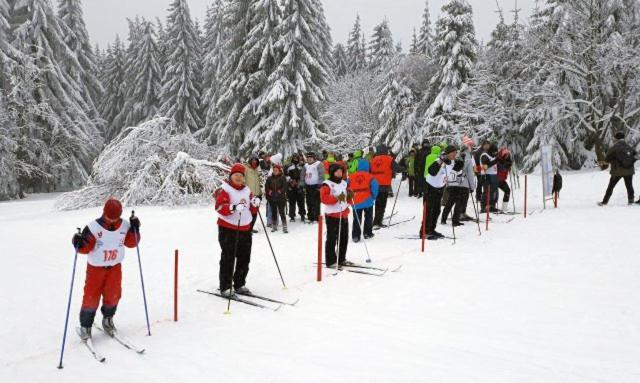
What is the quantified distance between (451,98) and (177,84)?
803 inches

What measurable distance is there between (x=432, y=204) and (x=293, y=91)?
1387cm

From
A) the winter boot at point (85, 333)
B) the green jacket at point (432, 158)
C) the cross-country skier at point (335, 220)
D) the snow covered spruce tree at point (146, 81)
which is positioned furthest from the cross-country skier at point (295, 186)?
the snow covered spruce tree at point (146, 81)

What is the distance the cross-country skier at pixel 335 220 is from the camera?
7586mm

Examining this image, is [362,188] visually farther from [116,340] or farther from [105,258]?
[116,340]

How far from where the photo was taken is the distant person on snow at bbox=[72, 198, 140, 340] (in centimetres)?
475

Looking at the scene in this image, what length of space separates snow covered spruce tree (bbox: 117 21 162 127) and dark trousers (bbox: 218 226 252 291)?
1282 inches

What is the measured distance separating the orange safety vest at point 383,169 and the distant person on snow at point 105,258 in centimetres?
732

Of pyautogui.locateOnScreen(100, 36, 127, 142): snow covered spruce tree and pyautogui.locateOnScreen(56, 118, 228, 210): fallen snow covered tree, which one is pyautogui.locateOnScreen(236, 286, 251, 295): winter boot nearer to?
pyautogui.locateOnScreen(56, 118, 228, 210): fallen snow covered tree

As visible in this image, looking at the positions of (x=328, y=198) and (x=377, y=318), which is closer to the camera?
(x=377, y=318)

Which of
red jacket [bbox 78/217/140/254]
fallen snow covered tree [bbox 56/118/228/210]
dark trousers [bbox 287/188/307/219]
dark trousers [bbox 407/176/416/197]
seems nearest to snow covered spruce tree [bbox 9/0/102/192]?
fallen snow covered tree [bbox 56/118/228/210]

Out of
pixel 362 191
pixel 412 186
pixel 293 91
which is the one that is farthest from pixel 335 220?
pixel 293 91

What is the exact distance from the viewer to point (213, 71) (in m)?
32.3

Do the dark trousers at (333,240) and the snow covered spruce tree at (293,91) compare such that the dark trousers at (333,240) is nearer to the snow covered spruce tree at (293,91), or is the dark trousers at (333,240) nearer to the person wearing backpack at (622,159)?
the person wearing backpack at (622,159)

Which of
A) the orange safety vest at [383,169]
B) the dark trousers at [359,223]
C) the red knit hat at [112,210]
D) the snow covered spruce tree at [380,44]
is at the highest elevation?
the snow covered spruce tree at [380,44]
